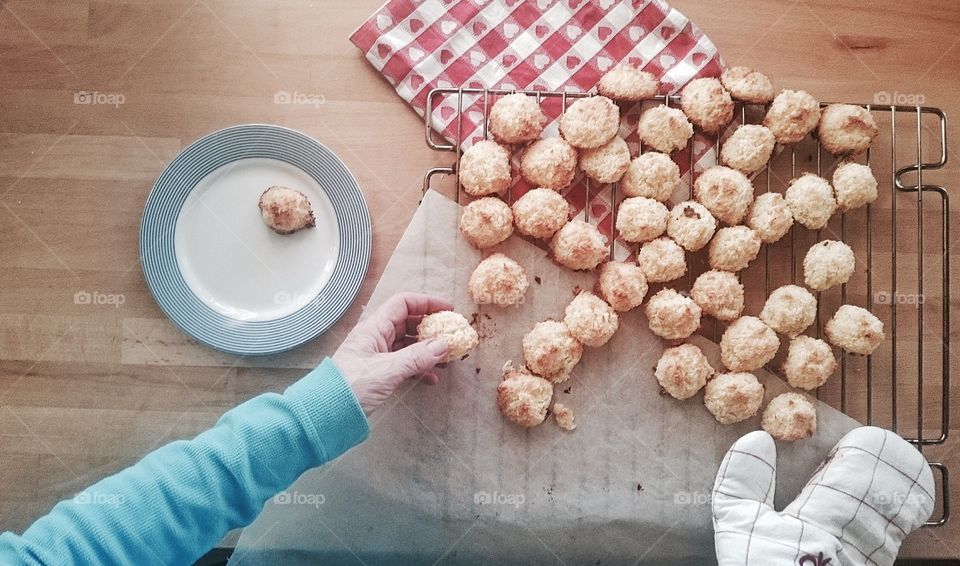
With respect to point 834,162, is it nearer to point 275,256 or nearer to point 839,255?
point 839,255

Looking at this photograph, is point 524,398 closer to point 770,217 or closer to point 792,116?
point 770,217

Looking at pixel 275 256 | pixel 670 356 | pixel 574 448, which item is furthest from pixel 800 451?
pixel 275 256

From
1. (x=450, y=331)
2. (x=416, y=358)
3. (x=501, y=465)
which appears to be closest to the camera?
(x=416, y=358)

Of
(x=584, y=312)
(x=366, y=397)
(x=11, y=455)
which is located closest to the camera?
(x=366, y=397)

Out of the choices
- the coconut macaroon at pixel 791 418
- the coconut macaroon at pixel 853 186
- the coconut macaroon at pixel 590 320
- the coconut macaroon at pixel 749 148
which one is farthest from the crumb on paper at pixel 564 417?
the coconut macaroon at pixel 853 186

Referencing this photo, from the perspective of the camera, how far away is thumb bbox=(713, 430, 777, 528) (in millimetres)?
1949

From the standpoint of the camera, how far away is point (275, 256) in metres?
2.05

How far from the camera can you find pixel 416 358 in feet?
5.88

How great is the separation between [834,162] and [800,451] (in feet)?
2.78

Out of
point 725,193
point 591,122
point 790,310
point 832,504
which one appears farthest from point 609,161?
point 832,504

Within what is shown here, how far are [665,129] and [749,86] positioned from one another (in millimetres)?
A: 273

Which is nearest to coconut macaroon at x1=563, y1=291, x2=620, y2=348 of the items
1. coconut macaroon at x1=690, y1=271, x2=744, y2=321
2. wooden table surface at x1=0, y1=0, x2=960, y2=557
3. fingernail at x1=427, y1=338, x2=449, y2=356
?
coconut macaroon at x1=690, y1=271, x2=744, y2=321

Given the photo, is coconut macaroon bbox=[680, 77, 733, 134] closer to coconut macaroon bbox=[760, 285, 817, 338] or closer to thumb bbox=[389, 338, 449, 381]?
coconut macaroon bbox=[760, 285, 817, 338]

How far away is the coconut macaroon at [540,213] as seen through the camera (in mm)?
1947
